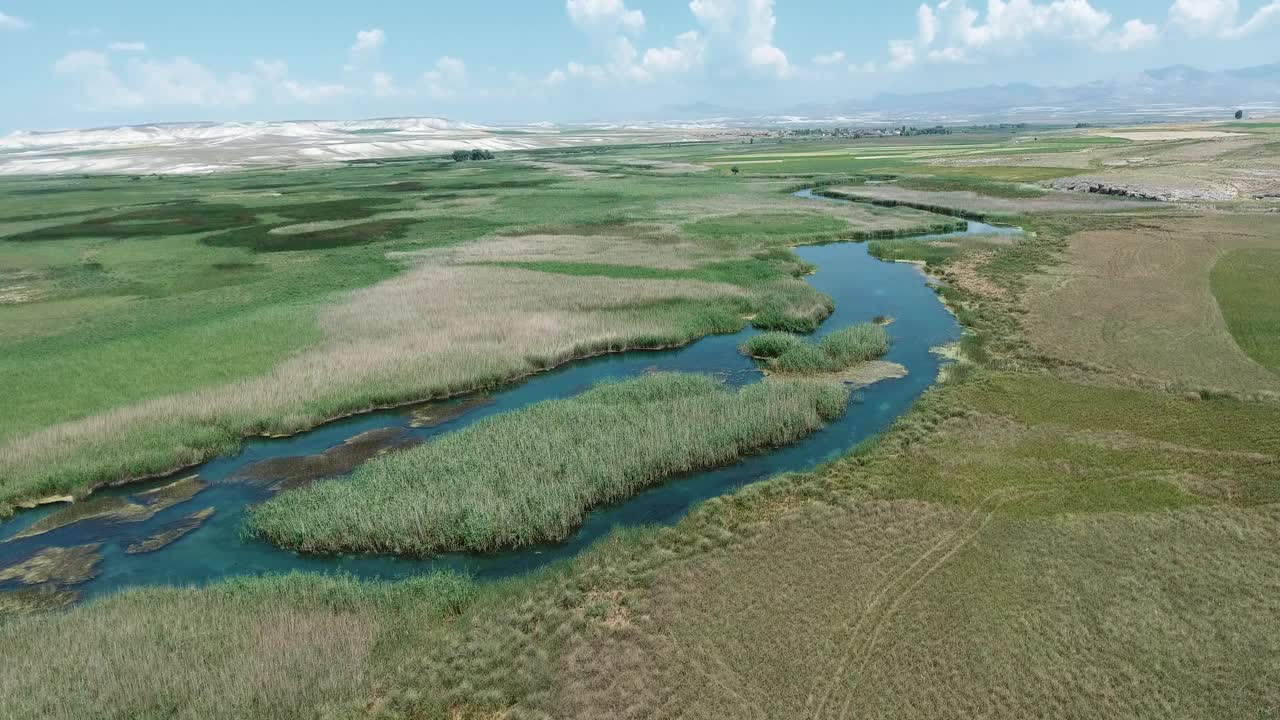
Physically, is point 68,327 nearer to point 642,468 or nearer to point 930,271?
point 642,468

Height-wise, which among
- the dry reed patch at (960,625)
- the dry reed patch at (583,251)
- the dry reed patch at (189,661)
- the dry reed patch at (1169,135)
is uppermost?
the dry reed patch at (1169,135)

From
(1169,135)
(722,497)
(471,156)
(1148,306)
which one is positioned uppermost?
(471,156)

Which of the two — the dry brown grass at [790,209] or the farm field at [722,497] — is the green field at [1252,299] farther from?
the dry brown grass at [790,209]

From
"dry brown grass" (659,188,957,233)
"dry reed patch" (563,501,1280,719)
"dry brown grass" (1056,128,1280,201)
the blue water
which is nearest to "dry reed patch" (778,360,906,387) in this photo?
the blue water

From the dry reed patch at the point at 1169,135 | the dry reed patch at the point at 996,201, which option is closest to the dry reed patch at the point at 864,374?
the dry reed patch at the point at 996,201

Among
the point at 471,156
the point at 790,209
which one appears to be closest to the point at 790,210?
the point at 790,209

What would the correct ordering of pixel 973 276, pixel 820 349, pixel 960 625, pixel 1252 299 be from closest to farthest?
pixel 960 625 → pixel 820 349 → pixel 1252 299 → pixel 973 276

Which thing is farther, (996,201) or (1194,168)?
(1194,168)

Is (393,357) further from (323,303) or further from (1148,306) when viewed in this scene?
(1148,306)
